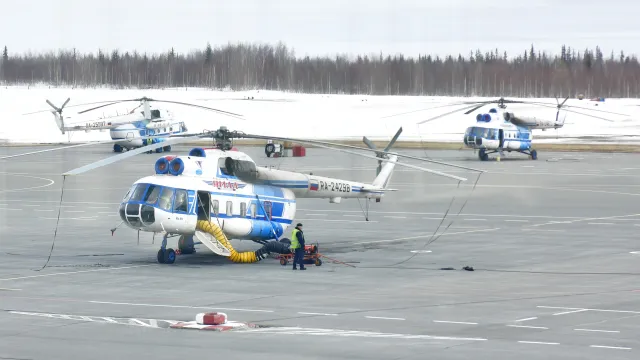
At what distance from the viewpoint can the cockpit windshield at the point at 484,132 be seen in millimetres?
91625

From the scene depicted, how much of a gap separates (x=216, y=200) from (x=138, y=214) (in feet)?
9.02

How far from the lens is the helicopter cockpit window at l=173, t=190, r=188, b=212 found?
35438 mm

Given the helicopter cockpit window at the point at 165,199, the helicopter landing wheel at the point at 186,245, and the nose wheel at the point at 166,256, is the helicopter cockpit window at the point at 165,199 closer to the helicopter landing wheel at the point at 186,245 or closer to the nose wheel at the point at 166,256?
the nose wheel at the point at 166,256

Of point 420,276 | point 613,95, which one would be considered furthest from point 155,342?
point 613,95

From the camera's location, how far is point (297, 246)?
115 feet

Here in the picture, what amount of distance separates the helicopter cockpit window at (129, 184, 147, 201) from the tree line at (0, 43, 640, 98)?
13405 cm

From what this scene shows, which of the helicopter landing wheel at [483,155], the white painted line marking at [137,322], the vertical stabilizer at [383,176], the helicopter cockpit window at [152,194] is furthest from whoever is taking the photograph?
the helicopter landing wheel at [483,155]

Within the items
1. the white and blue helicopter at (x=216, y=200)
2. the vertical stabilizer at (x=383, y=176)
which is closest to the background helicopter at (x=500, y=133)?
the vertical stabilizer at (x=383, y=176)

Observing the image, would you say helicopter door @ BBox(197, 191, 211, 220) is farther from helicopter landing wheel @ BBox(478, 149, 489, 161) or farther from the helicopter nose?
helicopter landing wheel @ BBox(478, 149, 489, 161)

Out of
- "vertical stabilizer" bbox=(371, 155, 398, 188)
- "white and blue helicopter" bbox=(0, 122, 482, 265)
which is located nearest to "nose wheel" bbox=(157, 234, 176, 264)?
"white and blue helicopter" bbox=(0, 122, 482, 265)

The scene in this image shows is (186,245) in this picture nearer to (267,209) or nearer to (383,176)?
(267,209)

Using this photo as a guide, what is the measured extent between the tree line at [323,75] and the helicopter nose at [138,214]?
134573 mm

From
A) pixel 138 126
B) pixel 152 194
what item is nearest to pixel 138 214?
pixel 152 194

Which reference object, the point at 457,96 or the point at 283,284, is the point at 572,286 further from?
the point at 457,96
